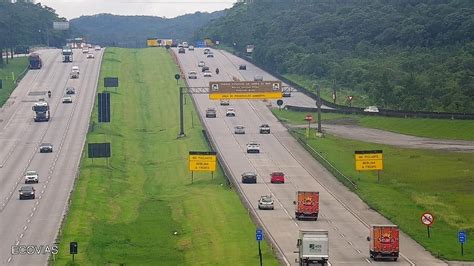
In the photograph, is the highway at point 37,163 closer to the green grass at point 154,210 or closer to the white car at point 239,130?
the green grass at point 154,210

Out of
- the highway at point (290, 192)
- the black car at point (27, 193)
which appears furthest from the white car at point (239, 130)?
the black car at point (27, 193)

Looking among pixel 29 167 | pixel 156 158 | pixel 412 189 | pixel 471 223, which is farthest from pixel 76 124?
pixel 471 223

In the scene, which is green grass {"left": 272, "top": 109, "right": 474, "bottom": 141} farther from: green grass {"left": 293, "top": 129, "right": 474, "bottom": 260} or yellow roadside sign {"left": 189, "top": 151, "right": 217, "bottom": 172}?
yellow roadside sign {"left": 189, "top": 151, "right": 217, "bottom": 172}

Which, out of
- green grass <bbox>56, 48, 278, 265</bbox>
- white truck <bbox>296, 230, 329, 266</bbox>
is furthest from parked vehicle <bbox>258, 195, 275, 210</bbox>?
white truck <bbox>296, 230, 329, 266</bbox>

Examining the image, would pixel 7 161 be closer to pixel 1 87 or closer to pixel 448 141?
pixel 448 141

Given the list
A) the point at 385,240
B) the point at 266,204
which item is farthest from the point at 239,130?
the point at 385,240
